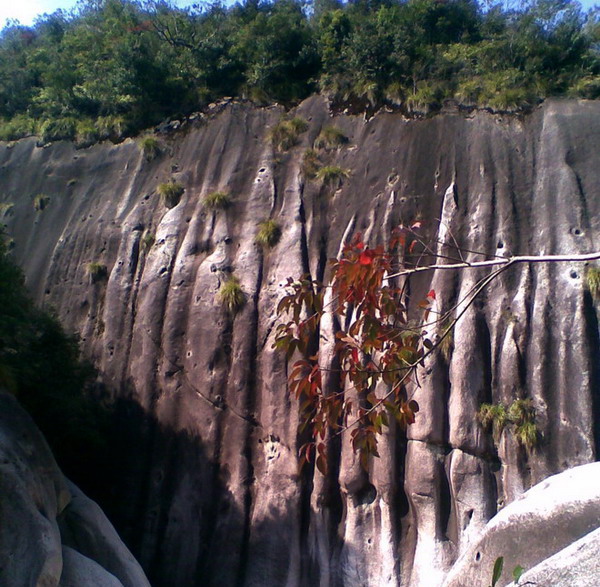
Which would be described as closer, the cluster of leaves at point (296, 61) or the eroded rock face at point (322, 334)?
the eroded rock face at point (322, 334)

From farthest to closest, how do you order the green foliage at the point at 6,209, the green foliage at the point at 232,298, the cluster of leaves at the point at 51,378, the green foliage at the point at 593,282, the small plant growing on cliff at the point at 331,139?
1. the green foliage at the point at 6,209
2. the small plant growing on cliff at the point at 331,139
3. the green foliage at the point at 232,298
4. the cluster of leaves at the point at 51,378
5. the green foliage at the point at 593,282

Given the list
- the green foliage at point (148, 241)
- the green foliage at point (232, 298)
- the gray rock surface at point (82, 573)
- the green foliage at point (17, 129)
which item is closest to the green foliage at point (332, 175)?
the green foliage at point (232, 298)

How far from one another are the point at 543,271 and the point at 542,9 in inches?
309

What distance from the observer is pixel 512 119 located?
43.6 feet

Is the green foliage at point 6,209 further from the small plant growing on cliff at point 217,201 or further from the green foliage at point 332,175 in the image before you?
the green foliage at point 332,175

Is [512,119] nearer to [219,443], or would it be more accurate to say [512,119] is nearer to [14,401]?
[219,443]

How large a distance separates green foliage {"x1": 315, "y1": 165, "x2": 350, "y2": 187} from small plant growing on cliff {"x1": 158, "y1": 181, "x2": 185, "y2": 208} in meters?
3.38

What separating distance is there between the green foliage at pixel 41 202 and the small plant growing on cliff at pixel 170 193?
149 inches

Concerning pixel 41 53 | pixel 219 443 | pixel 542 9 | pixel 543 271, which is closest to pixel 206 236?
pixel 219 443

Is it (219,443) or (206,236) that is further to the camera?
(206,236)

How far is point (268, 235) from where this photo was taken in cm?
1398

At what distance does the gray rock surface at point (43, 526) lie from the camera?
7.70 m

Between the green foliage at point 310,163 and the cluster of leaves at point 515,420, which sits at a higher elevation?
the green foliage at point 310,163

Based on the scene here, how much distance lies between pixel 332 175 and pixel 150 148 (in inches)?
199
